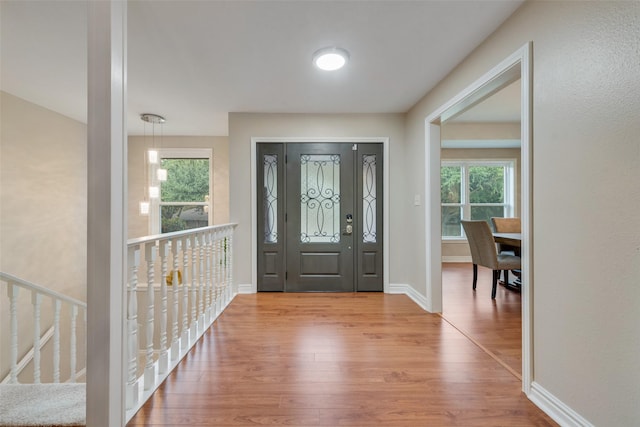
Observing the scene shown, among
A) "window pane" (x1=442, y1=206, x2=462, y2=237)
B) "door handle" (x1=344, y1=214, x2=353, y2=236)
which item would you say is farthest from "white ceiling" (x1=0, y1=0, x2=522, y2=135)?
"window pane" (x1=442, y1=206, x2=462, y2=237)

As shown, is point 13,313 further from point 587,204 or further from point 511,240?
point 511,240

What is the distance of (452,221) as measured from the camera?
622 centimetres

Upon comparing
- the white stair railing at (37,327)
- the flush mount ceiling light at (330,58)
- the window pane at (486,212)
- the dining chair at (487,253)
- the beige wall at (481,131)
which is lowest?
the white stair railing at (37,327)

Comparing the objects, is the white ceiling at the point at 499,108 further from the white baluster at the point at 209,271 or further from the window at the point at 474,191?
the white baluster at the point at 209,271

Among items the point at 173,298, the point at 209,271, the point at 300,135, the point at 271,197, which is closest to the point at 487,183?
the point at 300,135

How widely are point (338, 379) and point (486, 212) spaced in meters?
5.70

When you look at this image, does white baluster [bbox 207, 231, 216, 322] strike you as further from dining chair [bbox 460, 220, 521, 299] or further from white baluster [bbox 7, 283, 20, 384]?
dining chair [bbox 460, 220, 521, 299]

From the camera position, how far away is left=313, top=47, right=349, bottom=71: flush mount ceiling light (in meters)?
2.24

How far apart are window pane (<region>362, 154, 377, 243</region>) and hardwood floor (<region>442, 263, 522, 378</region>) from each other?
1.24m

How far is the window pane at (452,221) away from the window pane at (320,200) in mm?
3482

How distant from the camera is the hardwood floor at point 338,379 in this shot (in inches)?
59.1

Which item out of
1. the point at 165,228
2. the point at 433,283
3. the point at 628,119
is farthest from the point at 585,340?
the point at 165,228

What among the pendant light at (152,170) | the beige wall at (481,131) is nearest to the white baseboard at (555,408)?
the pendant light at (152,170)

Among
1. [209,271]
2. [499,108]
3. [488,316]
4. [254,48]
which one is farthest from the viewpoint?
[499,108]
